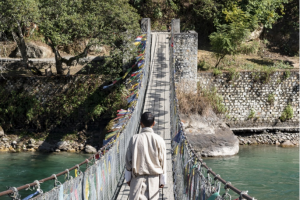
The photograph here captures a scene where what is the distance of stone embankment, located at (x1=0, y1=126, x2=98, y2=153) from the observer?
13.4 meters

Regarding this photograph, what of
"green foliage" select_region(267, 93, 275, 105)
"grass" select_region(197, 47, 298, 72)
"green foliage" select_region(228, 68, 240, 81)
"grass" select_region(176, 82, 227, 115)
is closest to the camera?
"grass" select_region(176, 82, 227, 115)

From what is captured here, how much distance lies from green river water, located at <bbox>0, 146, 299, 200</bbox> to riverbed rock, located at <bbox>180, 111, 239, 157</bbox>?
0.99 feet

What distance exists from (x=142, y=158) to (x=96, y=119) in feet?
37.3

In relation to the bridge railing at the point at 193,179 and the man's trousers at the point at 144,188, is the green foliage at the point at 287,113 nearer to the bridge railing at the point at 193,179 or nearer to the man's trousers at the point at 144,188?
the bridge railing at the point at 193,179

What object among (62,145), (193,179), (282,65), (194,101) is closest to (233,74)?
(194,101)

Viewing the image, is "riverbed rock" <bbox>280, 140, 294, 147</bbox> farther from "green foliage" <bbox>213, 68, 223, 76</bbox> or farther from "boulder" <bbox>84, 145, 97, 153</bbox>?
"boulder" <bbox>84, 145, 97, 153</bbox>

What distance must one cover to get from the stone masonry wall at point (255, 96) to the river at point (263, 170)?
4.37 feet

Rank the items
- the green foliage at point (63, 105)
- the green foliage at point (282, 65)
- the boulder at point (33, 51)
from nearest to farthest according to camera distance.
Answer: the green foliage at point (63, 105)
the green foliage at point (282, 65)
the boulder at point (33, 51)

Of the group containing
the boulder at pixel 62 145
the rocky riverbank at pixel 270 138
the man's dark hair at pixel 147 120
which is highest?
the man's dark hair at pixel 147 120

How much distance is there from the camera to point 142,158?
137 inches

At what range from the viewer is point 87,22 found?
1316 centimetres

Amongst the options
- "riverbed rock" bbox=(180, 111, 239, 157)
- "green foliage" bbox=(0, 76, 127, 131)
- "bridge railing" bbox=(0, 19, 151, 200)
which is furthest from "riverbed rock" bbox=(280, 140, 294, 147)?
"bridge railing" bbox=(0, 19, 151, 200)

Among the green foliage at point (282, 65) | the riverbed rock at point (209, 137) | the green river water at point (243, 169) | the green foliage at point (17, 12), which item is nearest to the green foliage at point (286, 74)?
the green foliage at point (282, 65)

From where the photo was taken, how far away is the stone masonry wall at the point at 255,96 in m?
15.0
